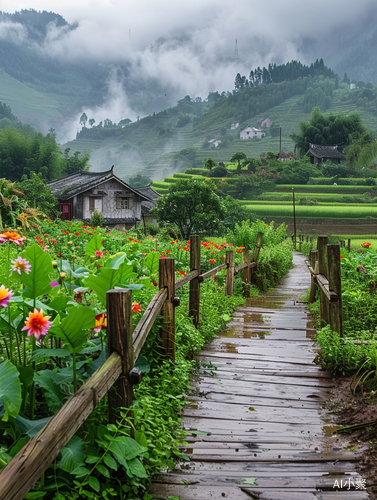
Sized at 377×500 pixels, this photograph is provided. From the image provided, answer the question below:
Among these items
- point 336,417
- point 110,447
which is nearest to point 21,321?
point 110,447

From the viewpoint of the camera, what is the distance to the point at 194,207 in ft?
63.6

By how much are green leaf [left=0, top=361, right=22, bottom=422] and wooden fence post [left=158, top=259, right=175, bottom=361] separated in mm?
1594

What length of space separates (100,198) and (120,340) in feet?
82.6

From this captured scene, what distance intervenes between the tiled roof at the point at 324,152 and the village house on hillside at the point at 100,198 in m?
31.9

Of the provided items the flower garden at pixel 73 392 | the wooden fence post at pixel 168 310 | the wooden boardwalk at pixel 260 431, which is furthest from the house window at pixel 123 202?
the flower garden at pixel 73 392

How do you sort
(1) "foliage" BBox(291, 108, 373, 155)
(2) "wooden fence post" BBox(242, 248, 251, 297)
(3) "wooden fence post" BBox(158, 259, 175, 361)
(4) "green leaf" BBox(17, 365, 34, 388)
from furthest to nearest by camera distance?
(1) "foliage" BBox(291, 108, 373, 155)
(2) "wooden fence post" BBox(242, 248, 251, 297)
(3) "wooden fence post" BBox(158, 259, 175, 361)
(4) "green leaf" BBox(17, 365, 34, 388)

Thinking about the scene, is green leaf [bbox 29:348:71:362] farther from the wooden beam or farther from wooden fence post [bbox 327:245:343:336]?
wooden fence post [bbox 327:245:343:336]

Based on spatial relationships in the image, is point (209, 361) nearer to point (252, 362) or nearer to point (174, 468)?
point (252, 362)

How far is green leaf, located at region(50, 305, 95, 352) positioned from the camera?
60.9 inches

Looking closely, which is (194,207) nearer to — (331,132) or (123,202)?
(123,202)

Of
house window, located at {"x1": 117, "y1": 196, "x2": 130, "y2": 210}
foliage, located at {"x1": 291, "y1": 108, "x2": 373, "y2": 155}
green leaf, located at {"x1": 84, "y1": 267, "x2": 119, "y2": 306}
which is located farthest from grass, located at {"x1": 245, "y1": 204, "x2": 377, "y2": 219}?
green leaf, located at {"x1": 84, "y1": 267, "x2": 119, "y2": 306}

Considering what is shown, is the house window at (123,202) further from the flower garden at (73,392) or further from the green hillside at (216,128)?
the green hillside at (216,128)

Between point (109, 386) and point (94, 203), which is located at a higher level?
point (94, 203)

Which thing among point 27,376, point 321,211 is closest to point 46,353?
point 27,376
